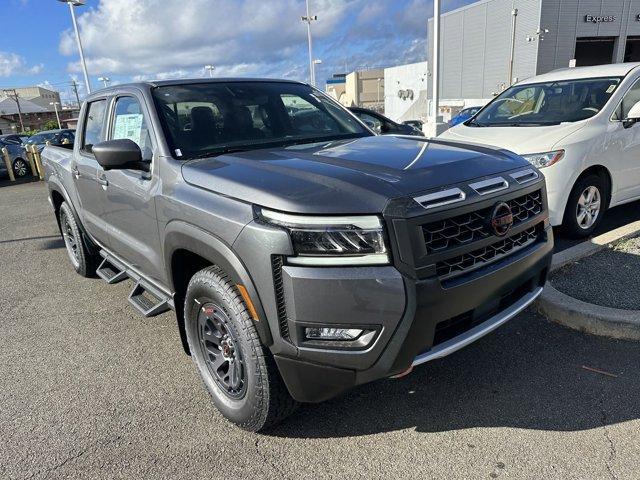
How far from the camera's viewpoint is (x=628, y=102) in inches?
221

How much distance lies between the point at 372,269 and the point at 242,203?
2.28 feet

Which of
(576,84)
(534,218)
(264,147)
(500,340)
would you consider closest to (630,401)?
(500,340)

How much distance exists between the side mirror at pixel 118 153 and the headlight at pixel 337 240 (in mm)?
1394

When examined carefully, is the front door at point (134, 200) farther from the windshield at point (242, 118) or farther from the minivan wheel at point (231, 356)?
the minivan wheel at point (231, 356)

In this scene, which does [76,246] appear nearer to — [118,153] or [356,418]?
[118,153]

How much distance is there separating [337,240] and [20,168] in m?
18.1

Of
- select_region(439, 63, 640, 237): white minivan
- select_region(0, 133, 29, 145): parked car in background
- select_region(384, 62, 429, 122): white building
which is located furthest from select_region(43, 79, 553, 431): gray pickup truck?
select_region(384, 62, 429, 122): white building

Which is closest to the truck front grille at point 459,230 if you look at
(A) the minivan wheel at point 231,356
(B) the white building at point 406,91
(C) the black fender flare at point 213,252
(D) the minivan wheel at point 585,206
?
(C) the black fender flare at point 213,252

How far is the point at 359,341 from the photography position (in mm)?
2162

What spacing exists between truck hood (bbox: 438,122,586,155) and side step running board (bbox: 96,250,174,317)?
3.35 m

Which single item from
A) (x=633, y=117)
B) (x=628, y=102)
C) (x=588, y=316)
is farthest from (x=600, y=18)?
(x=588, y=316)

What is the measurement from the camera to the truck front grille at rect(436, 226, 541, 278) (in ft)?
7.44

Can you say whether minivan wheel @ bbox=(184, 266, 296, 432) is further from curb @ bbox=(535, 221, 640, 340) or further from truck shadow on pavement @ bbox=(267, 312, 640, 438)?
curb @ bbox=(535, 221, 640, 340)

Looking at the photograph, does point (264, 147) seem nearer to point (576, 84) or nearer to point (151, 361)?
point (151, 361)
